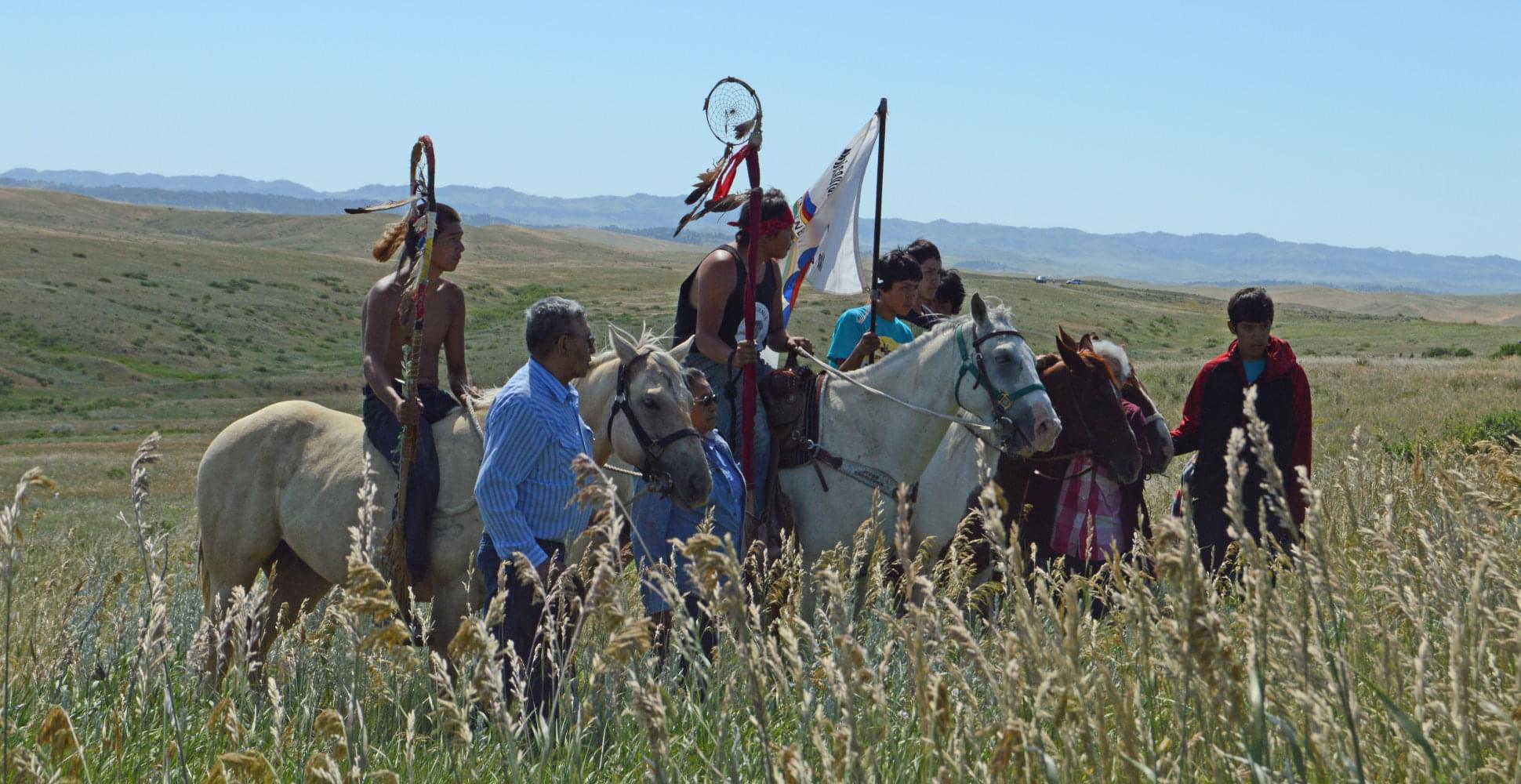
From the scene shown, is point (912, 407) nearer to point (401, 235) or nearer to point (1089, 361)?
point (1089, 361)

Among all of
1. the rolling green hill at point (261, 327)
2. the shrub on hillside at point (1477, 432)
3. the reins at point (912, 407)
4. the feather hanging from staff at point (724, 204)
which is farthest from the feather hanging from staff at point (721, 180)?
the rolling green hill at point (261, 327)

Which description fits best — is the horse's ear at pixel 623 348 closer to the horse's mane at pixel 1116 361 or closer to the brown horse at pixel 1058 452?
the brown horse at pixel 1058 452

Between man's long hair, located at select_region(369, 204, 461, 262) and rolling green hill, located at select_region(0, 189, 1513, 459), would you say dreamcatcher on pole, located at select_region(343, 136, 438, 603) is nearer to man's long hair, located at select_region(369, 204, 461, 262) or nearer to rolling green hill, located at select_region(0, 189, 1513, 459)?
man's long hair, located at select_region(369, 204, 461, 262)

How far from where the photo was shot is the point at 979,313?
21.0 feet

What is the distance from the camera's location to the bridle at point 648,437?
5.18m

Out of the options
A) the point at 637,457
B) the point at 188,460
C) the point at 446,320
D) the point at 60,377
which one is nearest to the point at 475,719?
the point at 637,457

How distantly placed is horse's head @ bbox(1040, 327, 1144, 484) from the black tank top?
4.89ft

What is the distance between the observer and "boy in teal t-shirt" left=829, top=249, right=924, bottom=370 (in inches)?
308

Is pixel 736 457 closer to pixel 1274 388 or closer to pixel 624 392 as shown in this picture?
pixel 624 392

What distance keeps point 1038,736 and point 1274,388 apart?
192 inches

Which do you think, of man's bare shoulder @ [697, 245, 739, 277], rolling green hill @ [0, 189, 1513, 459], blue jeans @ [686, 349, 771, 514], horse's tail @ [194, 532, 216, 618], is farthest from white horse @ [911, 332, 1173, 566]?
rolling green hill @ [0, 189, 1513, 459]

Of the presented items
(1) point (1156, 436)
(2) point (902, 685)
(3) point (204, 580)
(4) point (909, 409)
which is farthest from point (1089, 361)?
(3) point (204, 580)

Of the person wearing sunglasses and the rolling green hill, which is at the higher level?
the person wearing sunglasses

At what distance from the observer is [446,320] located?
6.46 m
